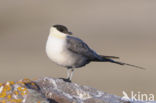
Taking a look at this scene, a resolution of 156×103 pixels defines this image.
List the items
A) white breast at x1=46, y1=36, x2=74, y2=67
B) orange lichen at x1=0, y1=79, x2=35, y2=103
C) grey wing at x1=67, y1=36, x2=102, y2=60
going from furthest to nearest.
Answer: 1. grey wing at x1=67, y1=36, x2=102, y2=60
2. white breast at x1=46, y1=36, x2=74, y2=67
3. orange lichen at x1=0, y1=79, x2=35, y2=103

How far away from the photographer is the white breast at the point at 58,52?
34.3 ft

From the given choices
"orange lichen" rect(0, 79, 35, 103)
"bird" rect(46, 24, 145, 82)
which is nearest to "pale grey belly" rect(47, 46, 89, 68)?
"bird" rect(46, 24, 145, 82)

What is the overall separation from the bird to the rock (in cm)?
113

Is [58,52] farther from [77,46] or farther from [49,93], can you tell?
[49,93]

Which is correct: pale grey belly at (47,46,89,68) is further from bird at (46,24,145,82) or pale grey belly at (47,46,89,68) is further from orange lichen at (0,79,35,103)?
orange lichen at (0,79,35,103)

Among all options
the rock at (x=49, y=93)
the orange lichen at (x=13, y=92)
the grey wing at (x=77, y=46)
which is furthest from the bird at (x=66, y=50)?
the orange lichen at (x=13, y=92)

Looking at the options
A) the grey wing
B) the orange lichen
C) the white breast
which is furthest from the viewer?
the grey wing

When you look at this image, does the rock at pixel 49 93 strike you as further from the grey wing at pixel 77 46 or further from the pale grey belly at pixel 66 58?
the grey wing at pixel 77 46

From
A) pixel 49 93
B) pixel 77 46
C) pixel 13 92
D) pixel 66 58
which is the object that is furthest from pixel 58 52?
pixel 13 92

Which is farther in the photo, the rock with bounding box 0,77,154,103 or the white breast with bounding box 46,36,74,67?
the white breast with bounding box 46,36,74,67

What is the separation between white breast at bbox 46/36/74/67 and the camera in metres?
10.5

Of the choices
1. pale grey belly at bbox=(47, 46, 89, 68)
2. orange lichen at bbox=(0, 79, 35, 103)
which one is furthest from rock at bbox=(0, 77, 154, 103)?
pale grey belly at bbox=(47, 46, 89, 68)

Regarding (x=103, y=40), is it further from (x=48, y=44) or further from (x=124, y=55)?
(x=48, y=44)

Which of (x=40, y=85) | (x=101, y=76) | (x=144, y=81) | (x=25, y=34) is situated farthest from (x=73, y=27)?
(x=40, y=85)
